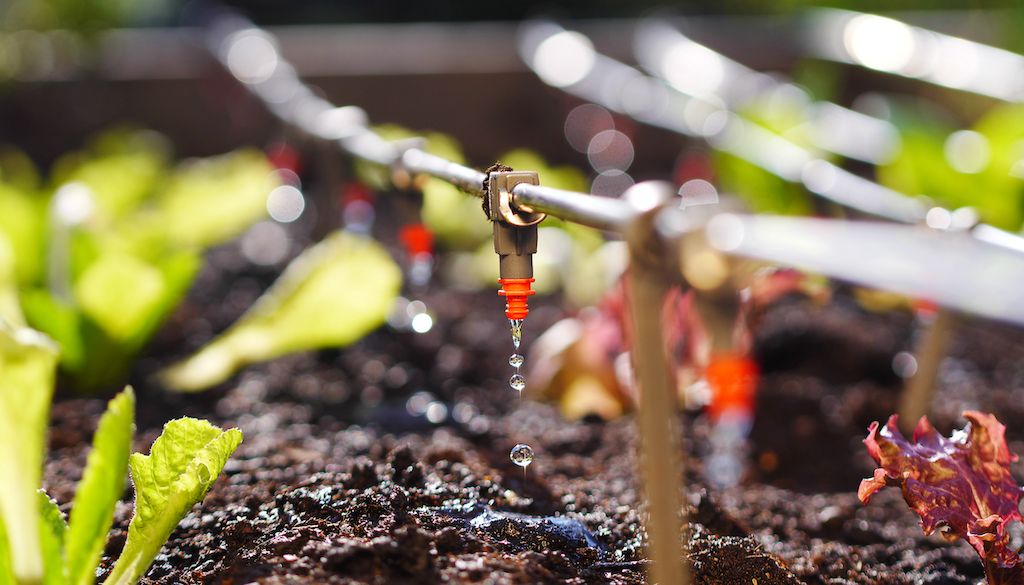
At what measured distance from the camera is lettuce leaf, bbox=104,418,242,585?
937 millimetres

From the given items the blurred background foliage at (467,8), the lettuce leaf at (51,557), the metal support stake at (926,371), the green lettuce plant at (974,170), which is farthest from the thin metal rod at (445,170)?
the blurred background foliage at (467,8)

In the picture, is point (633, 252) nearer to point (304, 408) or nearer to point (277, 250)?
point (304, 408)

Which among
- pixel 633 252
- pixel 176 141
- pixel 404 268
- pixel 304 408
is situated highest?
pixel 176 141

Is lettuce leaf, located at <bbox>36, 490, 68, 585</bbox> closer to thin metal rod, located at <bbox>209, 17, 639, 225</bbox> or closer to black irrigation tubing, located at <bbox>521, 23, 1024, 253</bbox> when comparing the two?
thin metal rod, located at <bbox>209, 17, 639, 225</bbox>

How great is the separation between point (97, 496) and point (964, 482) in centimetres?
80

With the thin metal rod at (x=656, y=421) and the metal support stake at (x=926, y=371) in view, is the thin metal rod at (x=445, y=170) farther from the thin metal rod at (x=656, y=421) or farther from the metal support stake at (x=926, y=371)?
the metal support stake at (x=926, y=371)

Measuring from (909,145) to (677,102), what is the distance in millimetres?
990

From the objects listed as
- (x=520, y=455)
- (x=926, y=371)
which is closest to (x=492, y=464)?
(x=520, y=455)

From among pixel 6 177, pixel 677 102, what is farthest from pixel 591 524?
pixel 6 177

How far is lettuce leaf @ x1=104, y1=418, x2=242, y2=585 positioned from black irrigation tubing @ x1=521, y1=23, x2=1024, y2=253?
728 millimetres

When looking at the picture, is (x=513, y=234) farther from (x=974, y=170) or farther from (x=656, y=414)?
(x=974, y=170)

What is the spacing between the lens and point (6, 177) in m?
3.62

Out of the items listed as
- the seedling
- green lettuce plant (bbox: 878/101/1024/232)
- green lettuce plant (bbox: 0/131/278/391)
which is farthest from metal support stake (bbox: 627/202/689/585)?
green lettuce plant (bbox: 878/101/1024/232)

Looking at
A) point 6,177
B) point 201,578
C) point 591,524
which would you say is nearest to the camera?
point 201,578
